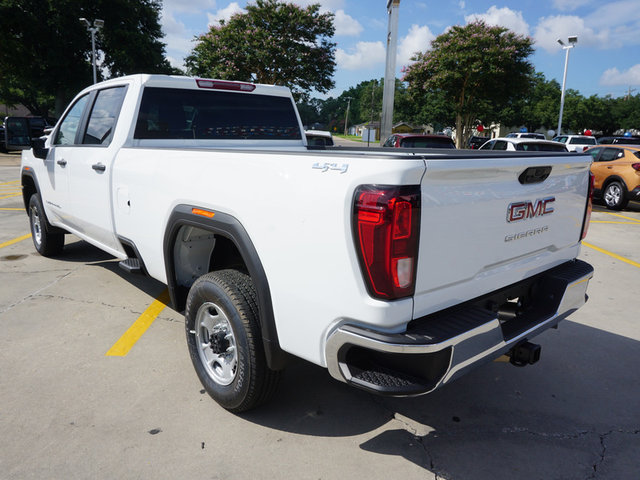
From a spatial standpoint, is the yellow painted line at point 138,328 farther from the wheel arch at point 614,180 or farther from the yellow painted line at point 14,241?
the wheel arch at point 614,180

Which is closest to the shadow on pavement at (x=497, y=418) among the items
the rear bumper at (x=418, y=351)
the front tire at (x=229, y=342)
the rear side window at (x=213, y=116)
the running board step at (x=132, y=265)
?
the front tire at (x=229, y=342)

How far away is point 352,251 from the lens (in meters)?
1.90

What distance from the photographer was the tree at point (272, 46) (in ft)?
86.9

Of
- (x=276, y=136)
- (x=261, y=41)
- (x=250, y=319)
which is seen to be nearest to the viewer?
(x=250, y=319)

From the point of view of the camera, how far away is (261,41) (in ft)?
86.4

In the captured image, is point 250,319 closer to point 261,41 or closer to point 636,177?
point 636,177

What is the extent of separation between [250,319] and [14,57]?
37666 mm

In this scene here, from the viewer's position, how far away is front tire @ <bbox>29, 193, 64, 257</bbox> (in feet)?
18.1

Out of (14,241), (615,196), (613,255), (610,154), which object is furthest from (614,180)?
(14,241)

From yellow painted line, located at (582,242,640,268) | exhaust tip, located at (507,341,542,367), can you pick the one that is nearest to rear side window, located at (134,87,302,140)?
exhaust tip, located at (507,341,542,367)

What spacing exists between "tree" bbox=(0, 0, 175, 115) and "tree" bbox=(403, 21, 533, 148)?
69.7ft

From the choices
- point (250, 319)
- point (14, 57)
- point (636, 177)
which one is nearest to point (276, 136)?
point (250, 319)

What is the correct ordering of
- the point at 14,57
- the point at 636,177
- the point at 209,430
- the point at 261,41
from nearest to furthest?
the point at 209,430 < the point at 636,177 < the point at 261,41 < the point at 14,57

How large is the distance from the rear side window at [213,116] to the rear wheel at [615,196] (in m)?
10.6
